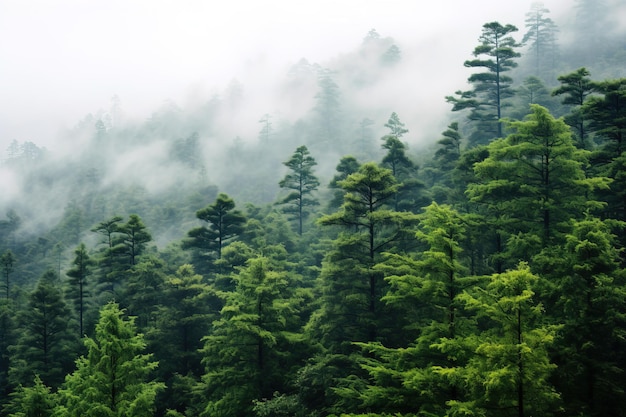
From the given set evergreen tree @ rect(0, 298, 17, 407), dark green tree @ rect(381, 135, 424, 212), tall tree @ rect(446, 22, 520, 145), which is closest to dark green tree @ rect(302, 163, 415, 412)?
dark green tree @ rect(381, 135, 424, 212)

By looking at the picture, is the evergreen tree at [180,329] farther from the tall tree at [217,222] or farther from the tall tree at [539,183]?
the tall tree at [539,183]

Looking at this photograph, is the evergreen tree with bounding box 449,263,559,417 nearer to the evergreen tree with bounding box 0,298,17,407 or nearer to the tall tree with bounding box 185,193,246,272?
the tall tree with bounding box 185,193,246,272

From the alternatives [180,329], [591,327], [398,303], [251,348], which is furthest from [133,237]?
[591,327]

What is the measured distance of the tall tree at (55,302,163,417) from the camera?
1869 cm

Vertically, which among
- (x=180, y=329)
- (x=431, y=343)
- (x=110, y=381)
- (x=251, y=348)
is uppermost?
(x=431, y=343)

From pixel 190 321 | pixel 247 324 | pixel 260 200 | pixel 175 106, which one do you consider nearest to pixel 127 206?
pixel 260 200

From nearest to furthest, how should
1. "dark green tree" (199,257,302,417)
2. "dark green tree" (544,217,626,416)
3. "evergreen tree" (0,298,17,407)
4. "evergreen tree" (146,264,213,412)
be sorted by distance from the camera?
"dark green tree" (544,217,626,416) < "dark green tree" (199,257,302,417) < "evergreen tree" (146,264,213,412) < "evergreen tree" (0,298,17,407)

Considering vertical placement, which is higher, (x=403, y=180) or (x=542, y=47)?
(x=542, y=47)

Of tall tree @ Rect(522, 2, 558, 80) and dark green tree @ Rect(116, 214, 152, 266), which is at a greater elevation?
tall tree @ Rect(522, 2, 558, 80)

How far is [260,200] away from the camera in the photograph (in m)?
81.2

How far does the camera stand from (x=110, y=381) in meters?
19.5

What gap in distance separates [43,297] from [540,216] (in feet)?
125

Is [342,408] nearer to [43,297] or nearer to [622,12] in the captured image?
[43,297]

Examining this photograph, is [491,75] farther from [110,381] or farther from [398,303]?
[110,381]
